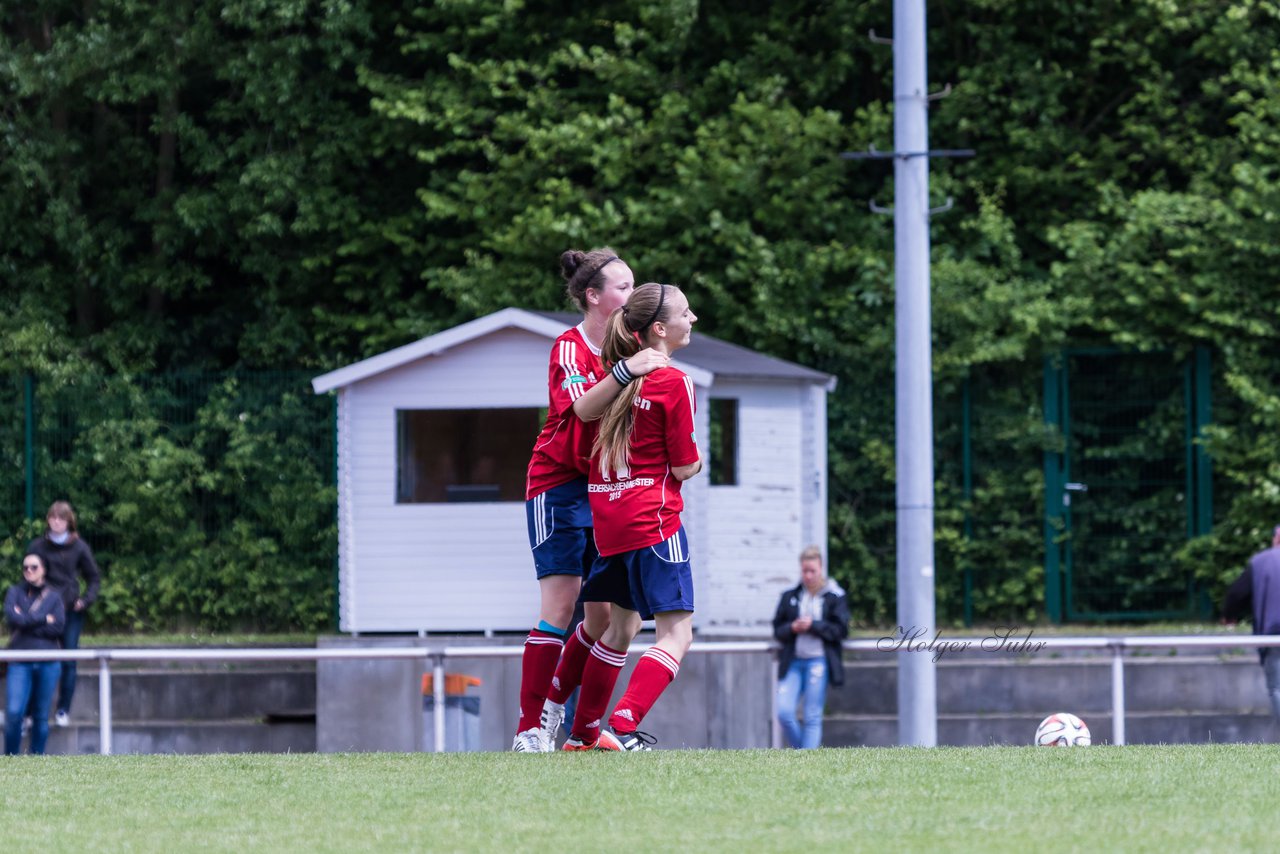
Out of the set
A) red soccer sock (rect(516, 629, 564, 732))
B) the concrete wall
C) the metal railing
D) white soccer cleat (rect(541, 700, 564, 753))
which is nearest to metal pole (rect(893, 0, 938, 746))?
the metal railing

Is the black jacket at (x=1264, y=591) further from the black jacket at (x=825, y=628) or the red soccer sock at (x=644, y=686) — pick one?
the red soccer sock at (x=644, y=686)

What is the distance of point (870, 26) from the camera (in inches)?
877

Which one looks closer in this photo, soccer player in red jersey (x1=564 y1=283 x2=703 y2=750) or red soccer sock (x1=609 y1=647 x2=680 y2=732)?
soccer player in red jersey (x1=564 y1=283 x2=703 y2=750)

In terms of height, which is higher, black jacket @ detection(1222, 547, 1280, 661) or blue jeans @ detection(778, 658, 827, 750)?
black jacket @ detection(1222, 547, 1280, 661)

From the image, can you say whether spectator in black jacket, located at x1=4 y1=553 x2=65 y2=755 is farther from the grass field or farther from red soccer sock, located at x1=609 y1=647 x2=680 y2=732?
red soccer sock, located at x1=609 y1=647 x2=680 y2=732

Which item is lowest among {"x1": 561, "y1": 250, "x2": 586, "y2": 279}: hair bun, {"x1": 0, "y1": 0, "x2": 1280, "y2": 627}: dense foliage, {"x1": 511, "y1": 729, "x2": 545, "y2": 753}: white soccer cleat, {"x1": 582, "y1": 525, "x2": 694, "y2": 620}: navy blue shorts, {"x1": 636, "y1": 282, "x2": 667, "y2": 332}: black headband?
{"x1": 511, "y1": 729, "x2": 545, "y2": 753}: white soccer cleat

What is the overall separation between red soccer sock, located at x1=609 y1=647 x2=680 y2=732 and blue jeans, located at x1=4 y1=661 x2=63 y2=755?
7645mm

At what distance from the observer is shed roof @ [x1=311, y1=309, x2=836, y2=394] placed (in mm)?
16516

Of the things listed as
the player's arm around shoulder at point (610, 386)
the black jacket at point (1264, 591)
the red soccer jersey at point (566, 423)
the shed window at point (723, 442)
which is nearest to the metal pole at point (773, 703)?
the shed window at point (723, 442)

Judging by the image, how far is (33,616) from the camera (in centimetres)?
1441

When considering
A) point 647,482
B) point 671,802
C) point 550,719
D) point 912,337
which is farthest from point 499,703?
point 671,802

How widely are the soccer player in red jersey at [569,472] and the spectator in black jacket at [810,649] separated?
6.80 m

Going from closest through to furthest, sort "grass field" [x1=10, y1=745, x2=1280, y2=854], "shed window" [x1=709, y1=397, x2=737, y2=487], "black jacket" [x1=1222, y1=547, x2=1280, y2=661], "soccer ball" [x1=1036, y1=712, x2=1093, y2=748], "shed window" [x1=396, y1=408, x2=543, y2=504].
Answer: "grass field" [x1=10, y1=745, x2=1280, y2=854] < "soccer ball" [x1=1036, y1=712, x2=1093, y2=748] < "black jacket" [x1=1222, y1=547, x2=1280, y2=661] < "shed window" [x1=396, y1=408, x2=543, y2=504] < "shed window" [x1=709, y1=397, x2=737, y2=487]

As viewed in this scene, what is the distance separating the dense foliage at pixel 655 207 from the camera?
769 inches
